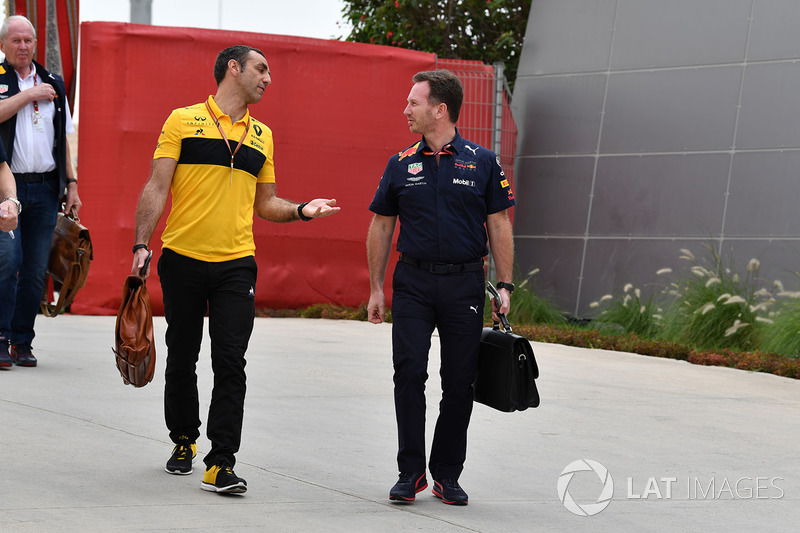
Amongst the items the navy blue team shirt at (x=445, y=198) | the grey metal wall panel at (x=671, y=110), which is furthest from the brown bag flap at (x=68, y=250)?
the grey metal wall panel at (x=671, y=110)

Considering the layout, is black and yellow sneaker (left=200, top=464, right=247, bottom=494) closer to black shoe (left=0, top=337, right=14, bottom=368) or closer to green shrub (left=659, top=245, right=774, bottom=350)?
black shoe (left=0, top=337, right=14, bottom=368)

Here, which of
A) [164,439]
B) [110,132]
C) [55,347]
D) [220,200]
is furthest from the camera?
[110,132]

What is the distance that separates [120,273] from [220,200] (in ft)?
29.0

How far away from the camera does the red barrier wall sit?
1364 centimetres

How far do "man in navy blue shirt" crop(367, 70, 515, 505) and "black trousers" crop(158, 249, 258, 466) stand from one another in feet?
1.98

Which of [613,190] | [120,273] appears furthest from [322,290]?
[613,190]

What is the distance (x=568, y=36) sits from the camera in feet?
52.8

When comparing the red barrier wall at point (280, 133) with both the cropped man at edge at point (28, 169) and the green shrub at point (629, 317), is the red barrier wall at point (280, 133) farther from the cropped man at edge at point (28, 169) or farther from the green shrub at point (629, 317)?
the cropped man at edge at point (28, 169)

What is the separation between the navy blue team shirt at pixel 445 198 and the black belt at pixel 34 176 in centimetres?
343

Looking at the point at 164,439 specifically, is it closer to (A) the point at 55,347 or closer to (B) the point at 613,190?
(A) the point at 55,347

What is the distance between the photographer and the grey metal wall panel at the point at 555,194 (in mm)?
15781

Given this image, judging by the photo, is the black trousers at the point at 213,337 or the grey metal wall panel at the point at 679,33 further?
the grey metal wall panel at the point at 679,33

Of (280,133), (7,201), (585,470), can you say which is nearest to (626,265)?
(280,133)

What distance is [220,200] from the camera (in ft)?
17.1
